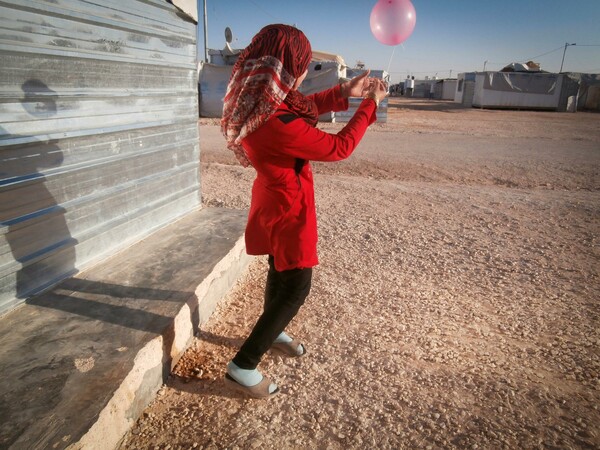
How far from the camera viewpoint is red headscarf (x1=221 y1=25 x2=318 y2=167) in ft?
5.37

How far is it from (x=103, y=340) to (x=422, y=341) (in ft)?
6.10

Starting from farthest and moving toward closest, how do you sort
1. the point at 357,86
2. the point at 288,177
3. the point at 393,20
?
the point at 393,20 < the point at 357,86 < the point at 288,177

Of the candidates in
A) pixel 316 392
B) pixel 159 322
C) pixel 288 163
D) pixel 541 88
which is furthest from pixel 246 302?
pixel 541 88

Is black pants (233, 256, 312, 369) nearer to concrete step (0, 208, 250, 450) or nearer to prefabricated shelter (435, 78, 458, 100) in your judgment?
concrete step (0, 208, 250, 450)

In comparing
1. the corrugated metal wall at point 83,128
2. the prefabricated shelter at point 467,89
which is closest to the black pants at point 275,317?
the corrugated metal wall at point 83,128

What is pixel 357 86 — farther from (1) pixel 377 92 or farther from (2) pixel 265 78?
(2) pixel 265 78

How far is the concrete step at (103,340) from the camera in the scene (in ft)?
5.01

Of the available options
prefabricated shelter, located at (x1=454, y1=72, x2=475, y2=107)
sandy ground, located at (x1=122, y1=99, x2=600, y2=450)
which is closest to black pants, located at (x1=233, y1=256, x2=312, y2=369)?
sandy ground, located at (x1=122, y1=99, x2=600, y2=450)

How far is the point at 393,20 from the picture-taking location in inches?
172

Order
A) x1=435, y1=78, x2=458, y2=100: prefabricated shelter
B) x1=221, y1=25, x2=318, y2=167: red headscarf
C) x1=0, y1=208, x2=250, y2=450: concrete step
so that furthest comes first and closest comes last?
x1=435, y1=78, x2=458, y2=100: prefabricated shelter
x1=221, y1=25, x2=318, y2=167: red headscarf
x1=0, y1=208, x2=250, y2=450: concrete step

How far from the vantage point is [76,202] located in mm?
2539

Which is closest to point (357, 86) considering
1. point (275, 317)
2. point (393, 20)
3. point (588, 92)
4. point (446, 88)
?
point (275, 317)

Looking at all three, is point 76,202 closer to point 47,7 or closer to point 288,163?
point 47,7

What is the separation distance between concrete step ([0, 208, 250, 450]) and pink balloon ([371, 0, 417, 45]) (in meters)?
3.20
